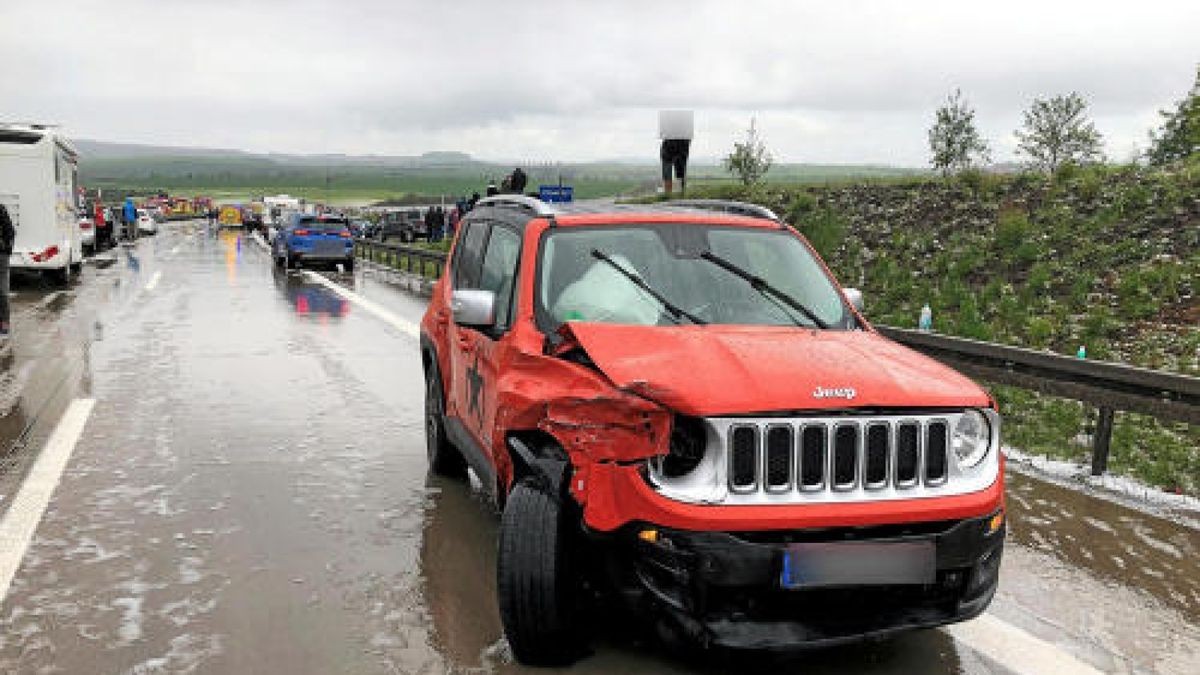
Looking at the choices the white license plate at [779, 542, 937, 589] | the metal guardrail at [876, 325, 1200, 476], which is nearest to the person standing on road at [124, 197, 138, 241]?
the metal guardrail at [876, 325, 1200, 476]

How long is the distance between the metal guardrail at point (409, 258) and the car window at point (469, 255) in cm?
1336

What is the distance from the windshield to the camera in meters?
4.91

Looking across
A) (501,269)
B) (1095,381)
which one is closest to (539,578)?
(501,269)

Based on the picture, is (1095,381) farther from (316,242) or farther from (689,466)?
(316,242)

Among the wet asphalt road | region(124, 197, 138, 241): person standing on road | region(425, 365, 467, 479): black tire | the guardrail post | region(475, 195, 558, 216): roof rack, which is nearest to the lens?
the wet asphalt road

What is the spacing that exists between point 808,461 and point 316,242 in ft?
88.3

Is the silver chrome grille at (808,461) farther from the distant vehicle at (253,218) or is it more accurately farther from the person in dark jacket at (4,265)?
the distant vehicle at (253,218)

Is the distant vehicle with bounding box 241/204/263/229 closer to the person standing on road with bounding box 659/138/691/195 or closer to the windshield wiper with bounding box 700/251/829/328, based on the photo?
the person standing on road with bounding box 659/138/691/195

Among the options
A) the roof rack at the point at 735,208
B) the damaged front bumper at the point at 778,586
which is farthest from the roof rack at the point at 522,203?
the damaged front bumper at the point at 778,586

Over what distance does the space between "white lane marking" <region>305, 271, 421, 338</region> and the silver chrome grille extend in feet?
37.2

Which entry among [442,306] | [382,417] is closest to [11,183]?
[382,417]

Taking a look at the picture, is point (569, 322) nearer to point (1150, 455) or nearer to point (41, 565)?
point (41, 565)

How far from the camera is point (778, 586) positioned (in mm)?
3613

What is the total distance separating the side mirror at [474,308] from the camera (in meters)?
5.07
